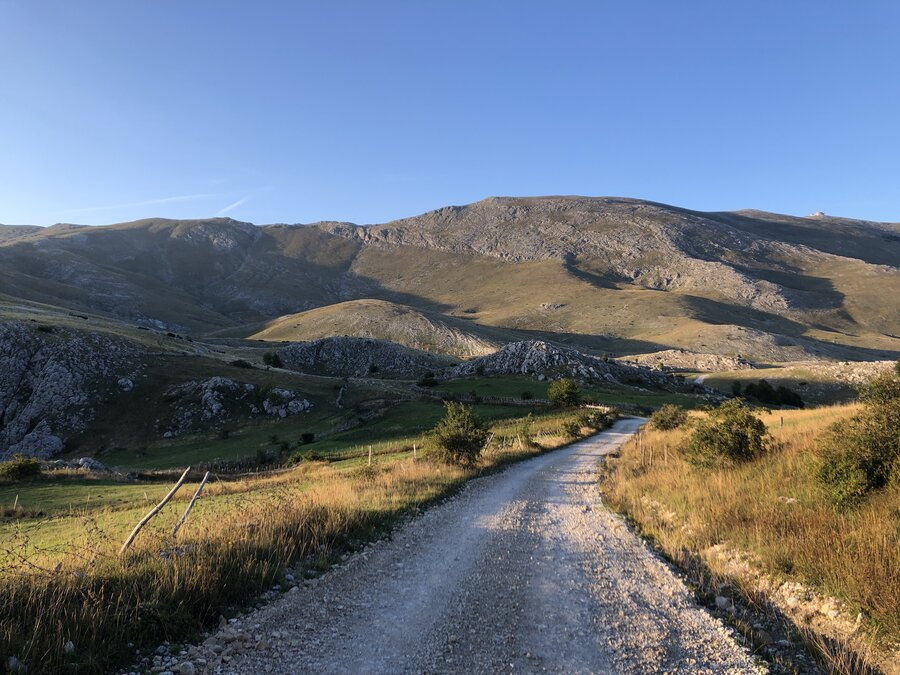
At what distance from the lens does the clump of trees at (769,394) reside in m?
75.9

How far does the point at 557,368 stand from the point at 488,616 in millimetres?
75965

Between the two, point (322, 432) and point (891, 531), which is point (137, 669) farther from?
point (322, 432)

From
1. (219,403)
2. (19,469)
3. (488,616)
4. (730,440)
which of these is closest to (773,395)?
(730,440)

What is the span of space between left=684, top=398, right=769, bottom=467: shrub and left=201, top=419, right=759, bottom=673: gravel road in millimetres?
7223

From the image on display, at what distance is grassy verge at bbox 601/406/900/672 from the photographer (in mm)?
6914

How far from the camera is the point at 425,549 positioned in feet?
36.4

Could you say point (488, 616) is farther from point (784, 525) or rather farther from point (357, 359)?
point (357, 359)

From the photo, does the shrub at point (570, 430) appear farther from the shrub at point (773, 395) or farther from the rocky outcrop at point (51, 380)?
the rocky outcrop at point (51, 380)

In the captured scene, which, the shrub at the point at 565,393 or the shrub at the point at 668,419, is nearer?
the shrub at the point at 668,419

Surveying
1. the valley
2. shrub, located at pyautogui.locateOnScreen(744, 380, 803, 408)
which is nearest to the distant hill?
the valley

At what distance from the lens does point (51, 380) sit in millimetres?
56625

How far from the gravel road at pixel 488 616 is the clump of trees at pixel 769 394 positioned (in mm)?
79818

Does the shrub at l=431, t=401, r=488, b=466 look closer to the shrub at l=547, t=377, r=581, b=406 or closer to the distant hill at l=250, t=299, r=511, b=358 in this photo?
the shrub at l=547, t=377, r=581, b=406

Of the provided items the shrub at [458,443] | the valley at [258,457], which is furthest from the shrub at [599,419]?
the shrub at [458,443]
